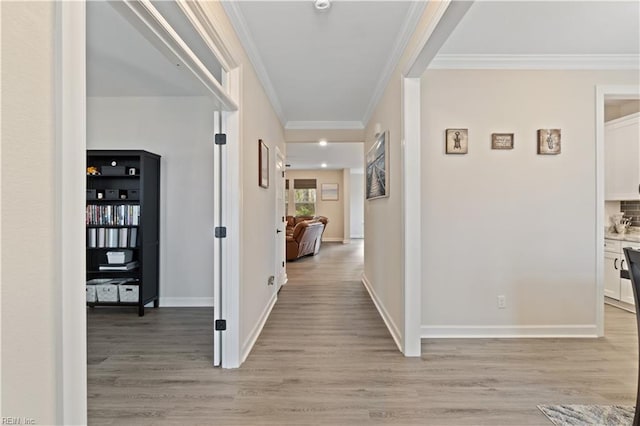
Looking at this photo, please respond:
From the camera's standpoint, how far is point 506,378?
2.22 m

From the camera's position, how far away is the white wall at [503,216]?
9.64 feet

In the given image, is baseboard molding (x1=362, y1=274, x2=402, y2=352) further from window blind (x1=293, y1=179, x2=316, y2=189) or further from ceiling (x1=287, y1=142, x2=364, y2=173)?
window blind (x1=293, y1=179, x2=316, y2=189)

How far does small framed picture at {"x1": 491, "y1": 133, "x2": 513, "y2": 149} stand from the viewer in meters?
2.93

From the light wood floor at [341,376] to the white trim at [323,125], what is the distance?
9.90ft

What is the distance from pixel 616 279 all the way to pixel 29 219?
5.22 metres

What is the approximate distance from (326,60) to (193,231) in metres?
2.52

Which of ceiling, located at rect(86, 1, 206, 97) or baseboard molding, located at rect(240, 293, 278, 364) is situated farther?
baseboard molding, located at rect(240, 293, 278, 364)

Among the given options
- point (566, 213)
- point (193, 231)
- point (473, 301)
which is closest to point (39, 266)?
point (473, 301)

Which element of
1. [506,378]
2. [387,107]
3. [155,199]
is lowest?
[506,378]

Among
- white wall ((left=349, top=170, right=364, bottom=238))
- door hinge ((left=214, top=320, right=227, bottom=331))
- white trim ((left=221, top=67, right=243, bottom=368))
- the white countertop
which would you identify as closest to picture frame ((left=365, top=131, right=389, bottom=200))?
white trim ((left=221, top=67, right=243, bottom=368))

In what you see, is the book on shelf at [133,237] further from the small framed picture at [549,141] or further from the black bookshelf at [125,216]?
the small framed picture at [549,141]

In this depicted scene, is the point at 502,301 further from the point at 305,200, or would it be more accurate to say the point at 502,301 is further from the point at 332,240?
the point at 305,200

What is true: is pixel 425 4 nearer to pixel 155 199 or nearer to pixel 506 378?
pixel 506 378

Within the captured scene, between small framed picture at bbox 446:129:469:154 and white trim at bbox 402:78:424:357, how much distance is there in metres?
0.52
